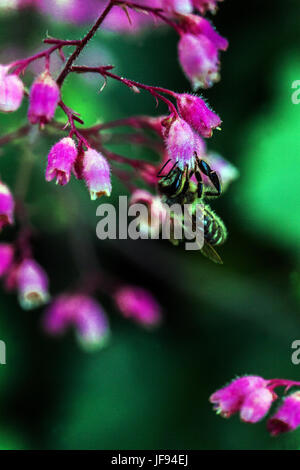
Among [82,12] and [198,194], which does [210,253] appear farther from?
[82,12]

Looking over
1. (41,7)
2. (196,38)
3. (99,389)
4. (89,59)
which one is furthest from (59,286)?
(196,38)

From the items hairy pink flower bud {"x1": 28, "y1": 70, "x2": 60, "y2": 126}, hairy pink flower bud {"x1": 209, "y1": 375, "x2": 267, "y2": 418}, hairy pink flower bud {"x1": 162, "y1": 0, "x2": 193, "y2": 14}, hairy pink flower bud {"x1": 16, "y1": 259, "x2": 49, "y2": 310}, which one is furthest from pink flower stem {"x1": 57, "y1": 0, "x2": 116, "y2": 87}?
hairy pink flower bud {"x1": 16, "y1": 259, "x2": 49, "y2": 310}

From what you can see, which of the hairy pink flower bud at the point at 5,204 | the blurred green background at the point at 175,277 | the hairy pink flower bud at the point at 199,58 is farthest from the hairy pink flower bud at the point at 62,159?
the blurred green background at the point at 175,277

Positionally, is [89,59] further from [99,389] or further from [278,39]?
[99,389]

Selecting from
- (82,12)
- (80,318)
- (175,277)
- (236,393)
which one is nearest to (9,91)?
(236,393)

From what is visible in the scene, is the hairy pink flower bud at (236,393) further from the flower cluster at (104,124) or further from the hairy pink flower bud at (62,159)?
the hairy pink flower bud at (62,159)

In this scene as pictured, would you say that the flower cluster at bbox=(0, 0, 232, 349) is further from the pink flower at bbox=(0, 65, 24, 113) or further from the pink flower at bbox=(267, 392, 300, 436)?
the pink flower at bbox=(267, 392, 300, 436)
